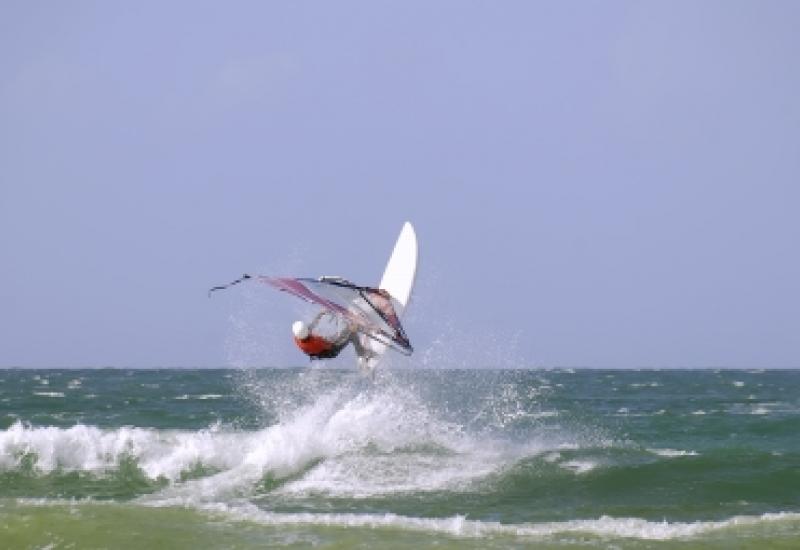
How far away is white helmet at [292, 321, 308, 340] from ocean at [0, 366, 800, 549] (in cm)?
235

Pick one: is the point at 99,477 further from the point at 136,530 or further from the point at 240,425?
the point at 240,425

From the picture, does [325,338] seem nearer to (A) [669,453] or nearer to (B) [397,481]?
(B) [397,481]

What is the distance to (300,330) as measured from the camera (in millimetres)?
15406

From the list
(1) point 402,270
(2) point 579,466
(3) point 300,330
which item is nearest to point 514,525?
(3) point 300,330

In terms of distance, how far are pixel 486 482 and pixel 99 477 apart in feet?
21.6

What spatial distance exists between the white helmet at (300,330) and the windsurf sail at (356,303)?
998 mm

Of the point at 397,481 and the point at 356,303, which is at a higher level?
the point at 356,303

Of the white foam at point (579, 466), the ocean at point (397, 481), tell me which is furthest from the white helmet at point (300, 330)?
the white foam at point (579, 466)

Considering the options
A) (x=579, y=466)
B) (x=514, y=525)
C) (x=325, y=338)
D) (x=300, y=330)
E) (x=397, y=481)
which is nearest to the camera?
(x=514, y=525)

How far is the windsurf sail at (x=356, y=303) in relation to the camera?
656 inches

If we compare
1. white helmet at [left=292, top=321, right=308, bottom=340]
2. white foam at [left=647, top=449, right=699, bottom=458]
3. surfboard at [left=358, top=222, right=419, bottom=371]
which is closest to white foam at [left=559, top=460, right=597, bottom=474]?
white foam at [left=647, top=449, right=699, bottom=458]

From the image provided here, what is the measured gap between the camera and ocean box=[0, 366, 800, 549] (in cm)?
1219

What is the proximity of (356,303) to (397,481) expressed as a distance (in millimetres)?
2894

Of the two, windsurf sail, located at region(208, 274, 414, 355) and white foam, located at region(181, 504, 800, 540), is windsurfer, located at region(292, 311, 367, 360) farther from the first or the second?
white foam, located at region(181, 504, 800, 540)
